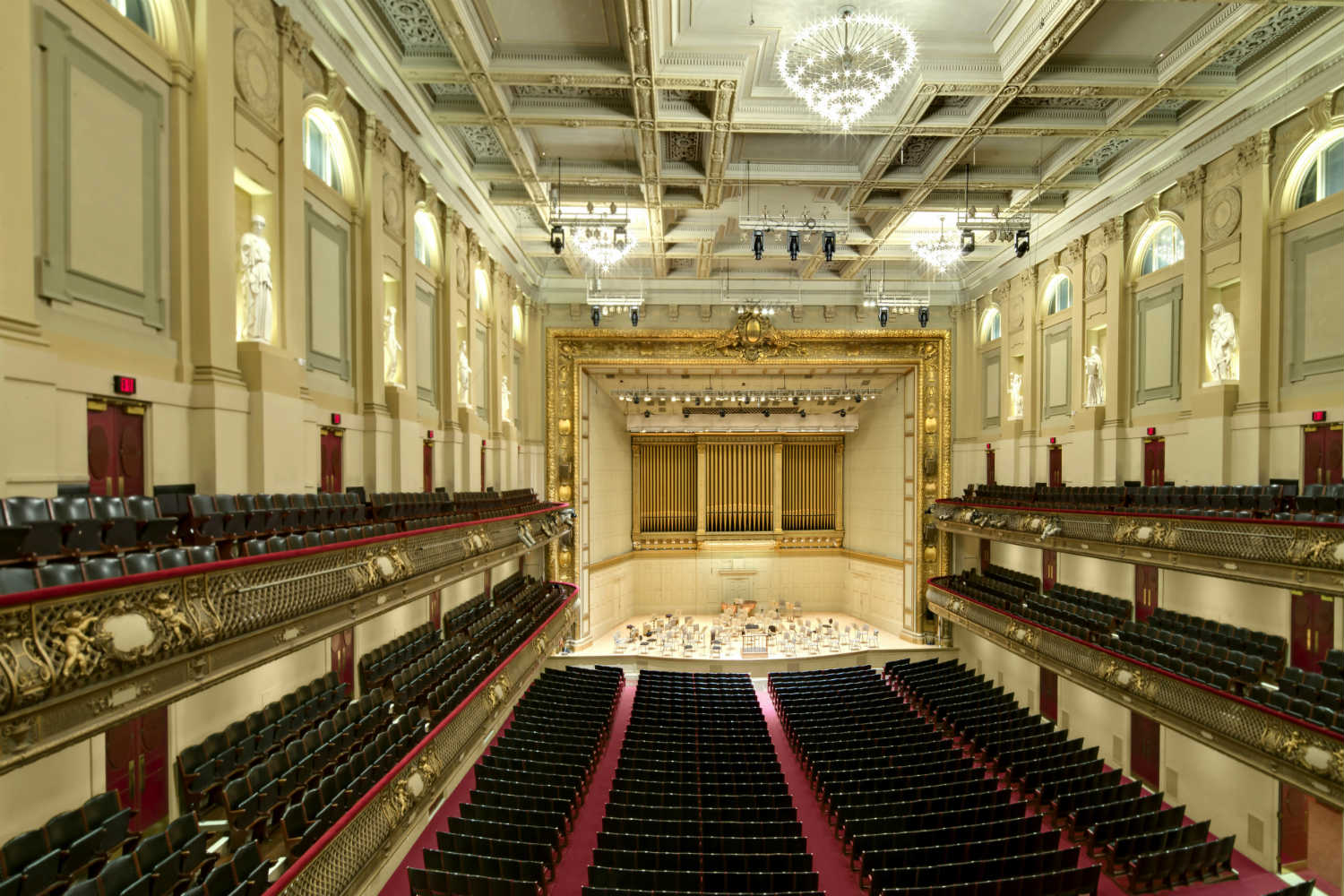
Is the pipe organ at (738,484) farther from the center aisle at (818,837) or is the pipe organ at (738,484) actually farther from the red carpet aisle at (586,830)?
the center aisle at (818,837)

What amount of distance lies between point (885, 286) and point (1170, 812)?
49.2 feet

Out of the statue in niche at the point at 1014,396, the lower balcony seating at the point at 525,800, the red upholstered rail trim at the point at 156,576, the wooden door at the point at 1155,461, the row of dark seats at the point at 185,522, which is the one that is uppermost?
the statue in niche at the point at 1014,396

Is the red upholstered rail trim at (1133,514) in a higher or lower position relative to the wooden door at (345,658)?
higher

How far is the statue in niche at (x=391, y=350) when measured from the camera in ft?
33.5

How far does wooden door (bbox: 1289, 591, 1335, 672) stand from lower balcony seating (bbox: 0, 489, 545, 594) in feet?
40.5

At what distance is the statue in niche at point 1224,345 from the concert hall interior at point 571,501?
71 mm

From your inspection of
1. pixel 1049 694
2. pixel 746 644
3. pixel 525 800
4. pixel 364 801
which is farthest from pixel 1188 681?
pixel 746 644

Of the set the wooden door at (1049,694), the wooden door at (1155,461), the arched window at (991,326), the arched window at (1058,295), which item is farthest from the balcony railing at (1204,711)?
the arched window at (991,326)

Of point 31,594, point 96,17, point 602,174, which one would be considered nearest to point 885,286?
point 602,174

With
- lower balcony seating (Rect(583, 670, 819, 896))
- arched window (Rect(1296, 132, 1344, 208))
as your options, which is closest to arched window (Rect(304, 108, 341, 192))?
lower balcony seating (Rect(583, 670, 819, 896))

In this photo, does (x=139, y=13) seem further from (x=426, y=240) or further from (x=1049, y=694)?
(x=1049, y=694)

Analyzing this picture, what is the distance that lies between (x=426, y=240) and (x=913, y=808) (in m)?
12.5

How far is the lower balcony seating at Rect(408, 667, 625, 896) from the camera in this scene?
6.55m

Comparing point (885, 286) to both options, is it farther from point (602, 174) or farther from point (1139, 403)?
point (602, 174)
